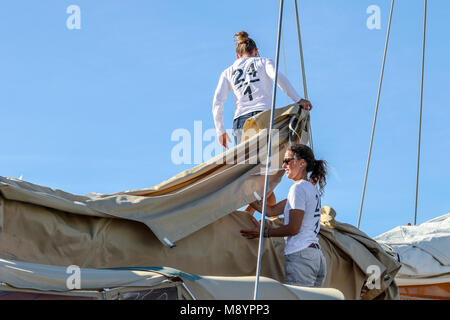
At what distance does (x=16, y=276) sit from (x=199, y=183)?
1.48 metres

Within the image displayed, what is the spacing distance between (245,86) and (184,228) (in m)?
1.48

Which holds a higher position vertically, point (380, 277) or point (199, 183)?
point (199, 183)

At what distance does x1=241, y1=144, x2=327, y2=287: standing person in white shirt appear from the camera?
14.5ft

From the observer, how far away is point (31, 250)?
4.32 m

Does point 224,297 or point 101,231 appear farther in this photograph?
point 101,231

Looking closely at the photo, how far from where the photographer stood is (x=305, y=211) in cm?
449

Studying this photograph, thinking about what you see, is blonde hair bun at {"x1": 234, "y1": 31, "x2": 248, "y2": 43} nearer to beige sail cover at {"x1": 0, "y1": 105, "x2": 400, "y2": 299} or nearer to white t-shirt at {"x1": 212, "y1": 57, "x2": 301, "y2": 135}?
white t-shirt at {"x1": 212, "y1": 57, "x2": 301, "y2": 135}

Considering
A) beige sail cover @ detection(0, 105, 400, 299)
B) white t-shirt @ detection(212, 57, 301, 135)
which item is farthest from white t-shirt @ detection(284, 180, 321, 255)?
white t-shirt @ detection(212, 57, 301, 135)

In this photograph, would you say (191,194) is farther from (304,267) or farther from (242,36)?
(242,36)

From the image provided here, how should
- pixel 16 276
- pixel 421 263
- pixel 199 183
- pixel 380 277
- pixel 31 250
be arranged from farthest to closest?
1. pixel 421 263
2. pixel 380 277
3. pixel 199 183
4. pixel 31 250
5. pixel 16 276

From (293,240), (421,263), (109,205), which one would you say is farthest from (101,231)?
(421,263)

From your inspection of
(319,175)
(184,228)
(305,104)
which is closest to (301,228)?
(319,175)
